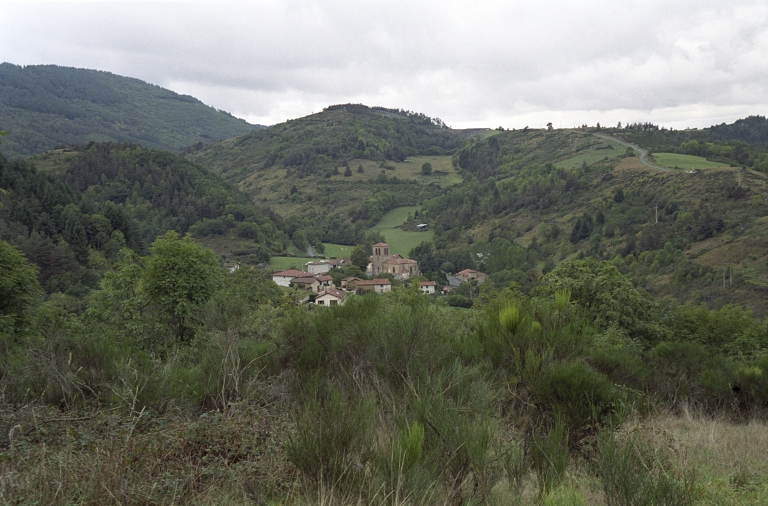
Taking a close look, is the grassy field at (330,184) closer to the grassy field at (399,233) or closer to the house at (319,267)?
the grassy field at (399,233)

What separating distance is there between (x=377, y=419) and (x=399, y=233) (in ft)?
355

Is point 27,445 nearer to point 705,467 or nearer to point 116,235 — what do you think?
point 705,467

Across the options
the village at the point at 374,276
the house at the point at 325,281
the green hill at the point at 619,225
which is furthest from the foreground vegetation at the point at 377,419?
the house at the point at 325,281

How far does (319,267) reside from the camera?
80562 millimetres

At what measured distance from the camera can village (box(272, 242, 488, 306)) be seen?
2452 inches

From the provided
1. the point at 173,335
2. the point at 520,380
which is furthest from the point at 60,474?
the point at 173,335

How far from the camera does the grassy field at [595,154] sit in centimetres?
11775

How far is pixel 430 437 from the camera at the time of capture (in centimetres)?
351

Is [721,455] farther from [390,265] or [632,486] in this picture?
[390,265]

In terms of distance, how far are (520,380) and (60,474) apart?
3.94 metres

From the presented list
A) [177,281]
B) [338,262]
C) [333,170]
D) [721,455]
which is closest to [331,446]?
[721,455]

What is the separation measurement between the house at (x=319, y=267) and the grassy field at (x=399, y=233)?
18.5 meters

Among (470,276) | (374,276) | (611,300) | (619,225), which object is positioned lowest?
(470,276)

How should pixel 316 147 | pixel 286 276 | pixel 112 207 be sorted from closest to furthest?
pixel 112 207, pixel 286 276, pixel 316 147
